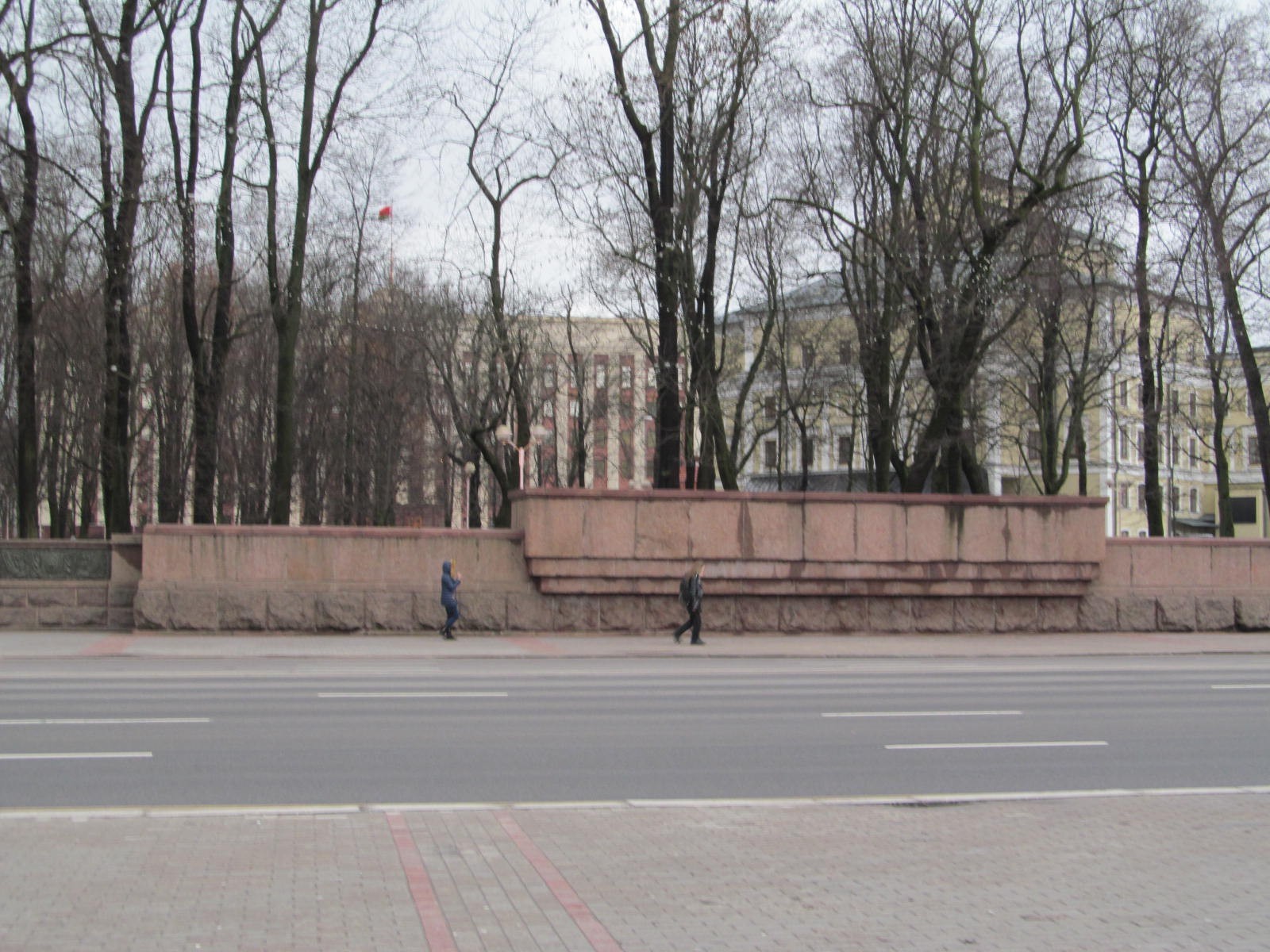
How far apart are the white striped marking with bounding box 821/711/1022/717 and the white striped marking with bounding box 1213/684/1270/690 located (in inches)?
200

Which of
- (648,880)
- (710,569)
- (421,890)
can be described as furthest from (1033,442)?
(421,890)

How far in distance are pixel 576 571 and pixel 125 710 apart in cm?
1266

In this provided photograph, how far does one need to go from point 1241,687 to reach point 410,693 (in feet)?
37.2

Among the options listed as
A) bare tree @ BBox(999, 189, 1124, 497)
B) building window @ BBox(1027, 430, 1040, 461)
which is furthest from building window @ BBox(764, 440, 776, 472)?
bare tree @ BBox(999, 189, 1124, 497)

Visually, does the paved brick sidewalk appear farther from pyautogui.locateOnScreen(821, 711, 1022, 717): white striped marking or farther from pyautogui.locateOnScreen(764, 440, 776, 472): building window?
pyautogui.locateOnScreen(764, 440, 776, 472): building window

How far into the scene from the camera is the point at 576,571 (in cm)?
2641

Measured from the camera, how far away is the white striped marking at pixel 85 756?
11.1 metres

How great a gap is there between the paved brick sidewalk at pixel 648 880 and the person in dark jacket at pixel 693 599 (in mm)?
15978

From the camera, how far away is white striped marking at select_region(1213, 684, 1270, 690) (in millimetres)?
18750

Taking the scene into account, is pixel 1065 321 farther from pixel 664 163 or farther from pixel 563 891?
pixel 563 891

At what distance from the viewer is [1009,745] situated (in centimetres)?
1270

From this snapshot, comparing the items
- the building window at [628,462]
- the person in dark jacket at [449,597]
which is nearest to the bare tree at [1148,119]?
the person in dark jacket at [449,597]

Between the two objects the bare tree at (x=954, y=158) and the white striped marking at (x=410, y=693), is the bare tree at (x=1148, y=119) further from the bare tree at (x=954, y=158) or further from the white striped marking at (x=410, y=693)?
the white striped marking at (x=410, y=693)

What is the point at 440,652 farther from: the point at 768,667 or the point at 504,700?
the point at 504,700
